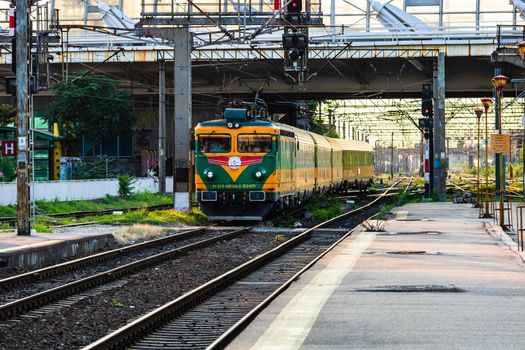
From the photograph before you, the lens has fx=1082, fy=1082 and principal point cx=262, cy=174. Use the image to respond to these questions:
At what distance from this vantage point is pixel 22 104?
2339 cm

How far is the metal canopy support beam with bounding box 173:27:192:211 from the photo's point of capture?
35.3 m

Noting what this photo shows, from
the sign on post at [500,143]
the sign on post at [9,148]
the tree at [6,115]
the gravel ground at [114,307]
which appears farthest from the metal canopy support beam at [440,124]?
the sign on post at [9,148]

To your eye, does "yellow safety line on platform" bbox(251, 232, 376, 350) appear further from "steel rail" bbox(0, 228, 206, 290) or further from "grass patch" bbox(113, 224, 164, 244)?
"grass patch" bbox(113, 224, 164, 244)

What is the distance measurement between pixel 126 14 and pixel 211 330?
52.4m

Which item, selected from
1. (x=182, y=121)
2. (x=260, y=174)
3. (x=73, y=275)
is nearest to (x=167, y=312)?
(x=73, y=275)

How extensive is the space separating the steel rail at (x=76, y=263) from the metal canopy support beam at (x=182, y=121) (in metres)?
7.16

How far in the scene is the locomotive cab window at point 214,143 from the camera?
32.6m

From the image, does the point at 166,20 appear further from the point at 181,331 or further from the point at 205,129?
the point at 181,331

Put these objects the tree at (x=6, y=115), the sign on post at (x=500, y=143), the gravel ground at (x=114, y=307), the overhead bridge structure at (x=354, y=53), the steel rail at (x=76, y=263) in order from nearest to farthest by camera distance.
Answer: the gravel ground at (x=114, y=307)
the steel rail at (x=76, y=263)
the sign on post at (x=500, y=143)
the overhead bridge structure at (x=354, y=53)
the tree at (x=6, y=115)

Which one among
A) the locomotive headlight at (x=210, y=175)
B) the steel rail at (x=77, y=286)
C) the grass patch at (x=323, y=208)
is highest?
the locomotive headlight at (x=210, y=175)

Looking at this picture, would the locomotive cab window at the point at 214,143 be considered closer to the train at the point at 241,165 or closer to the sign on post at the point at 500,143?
the train at the point at 241,165

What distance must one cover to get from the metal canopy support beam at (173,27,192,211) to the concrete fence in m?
5.19

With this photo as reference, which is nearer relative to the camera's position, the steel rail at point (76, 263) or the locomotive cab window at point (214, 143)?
the steel rail at point (76, 263)

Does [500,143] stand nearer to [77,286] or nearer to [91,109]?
[77,286]
